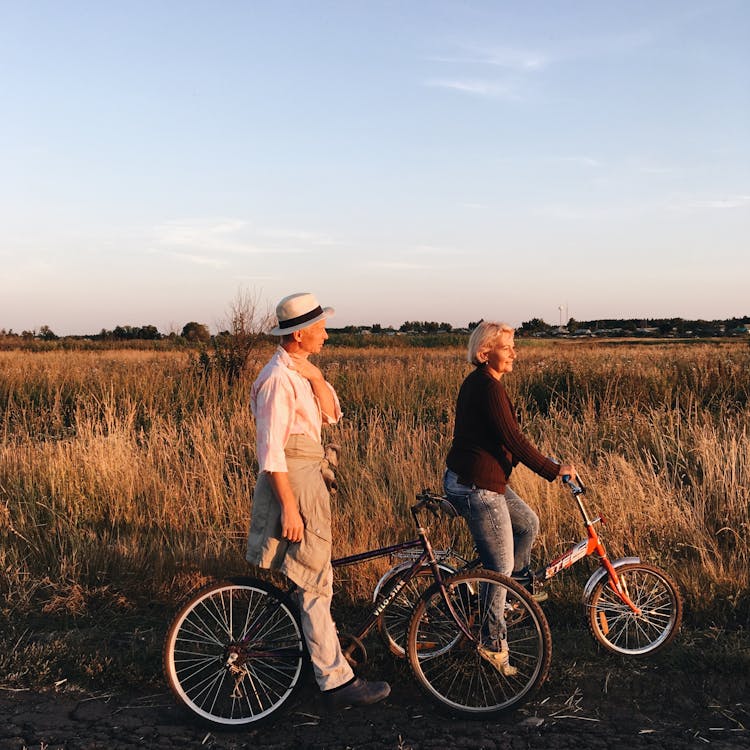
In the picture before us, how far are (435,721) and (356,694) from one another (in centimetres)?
41

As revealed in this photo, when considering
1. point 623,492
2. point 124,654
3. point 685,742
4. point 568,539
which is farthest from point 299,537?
point 623,492

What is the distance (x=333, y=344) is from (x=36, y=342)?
782 inches

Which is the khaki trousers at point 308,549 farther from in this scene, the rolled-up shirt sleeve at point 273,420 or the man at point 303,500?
the rolled-up shirt sleeve at point 273,420

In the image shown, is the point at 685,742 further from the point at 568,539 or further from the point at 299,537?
the point at 568,539

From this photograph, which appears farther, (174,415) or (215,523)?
(174,415)

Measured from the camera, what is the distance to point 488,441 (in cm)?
379

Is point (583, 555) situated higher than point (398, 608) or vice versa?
point (583, 555)

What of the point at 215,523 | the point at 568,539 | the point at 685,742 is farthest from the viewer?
the point at 215,523

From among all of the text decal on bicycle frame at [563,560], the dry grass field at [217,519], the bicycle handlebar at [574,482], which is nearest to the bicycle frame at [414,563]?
the text decal on bicycle frame at [563,560]

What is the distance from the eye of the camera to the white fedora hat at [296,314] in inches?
137

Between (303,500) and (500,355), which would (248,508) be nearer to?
(303,500)

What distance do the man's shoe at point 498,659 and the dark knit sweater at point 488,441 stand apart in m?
0.82

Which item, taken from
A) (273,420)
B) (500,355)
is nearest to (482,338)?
(500,355)

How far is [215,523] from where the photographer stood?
21.2 feet
